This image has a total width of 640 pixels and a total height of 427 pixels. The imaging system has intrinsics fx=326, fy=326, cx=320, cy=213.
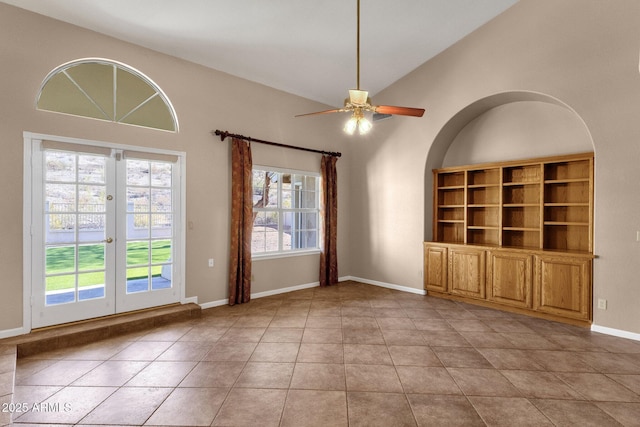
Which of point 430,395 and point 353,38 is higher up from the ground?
point 353,38

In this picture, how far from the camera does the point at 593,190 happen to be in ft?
12.9

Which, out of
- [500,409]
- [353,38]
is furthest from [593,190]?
[353,38]

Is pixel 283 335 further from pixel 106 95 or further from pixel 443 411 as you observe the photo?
pixel 106 95

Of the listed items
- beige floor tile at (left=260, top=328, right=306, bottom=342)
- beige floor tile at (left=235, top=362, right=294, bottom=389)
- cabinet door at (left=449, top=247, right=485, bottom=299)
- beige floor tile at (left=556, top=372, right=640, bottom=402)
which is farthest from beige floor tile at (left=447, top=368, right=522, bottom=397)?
cabinet door at (left=449, top=247, right=485, bottom=299)

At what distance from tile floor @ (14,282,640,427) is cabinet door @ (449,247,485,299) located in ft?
2.53

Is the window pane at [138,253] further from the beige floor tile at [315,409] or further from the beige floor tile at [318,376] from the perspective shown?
the beige floor tile at [315,409]

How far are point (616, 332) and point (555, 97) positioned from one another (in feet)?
9.48

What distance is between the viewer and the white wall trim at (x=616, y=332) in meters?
3.62

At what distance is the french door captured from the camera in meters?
3.55

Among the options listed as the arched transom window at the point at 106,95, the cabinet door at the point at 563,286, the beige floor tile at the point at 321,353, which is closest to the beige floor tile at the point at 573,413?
the beige floor tile at the point at 321,353

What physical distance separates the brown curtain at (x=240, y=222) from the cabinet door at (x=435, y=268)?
296cm

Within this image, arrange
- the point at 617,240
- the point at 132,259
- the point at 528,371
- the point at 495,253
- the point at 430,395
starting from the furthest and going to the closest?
1. the point at 495,253
2. the point at 132,259
3. the point at 617,240
4. the point at 528,371
5. the point at 430,395

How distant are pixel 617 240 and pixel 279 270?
4598mm

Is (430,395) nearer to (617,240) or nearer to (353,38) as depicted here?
(617,240)
